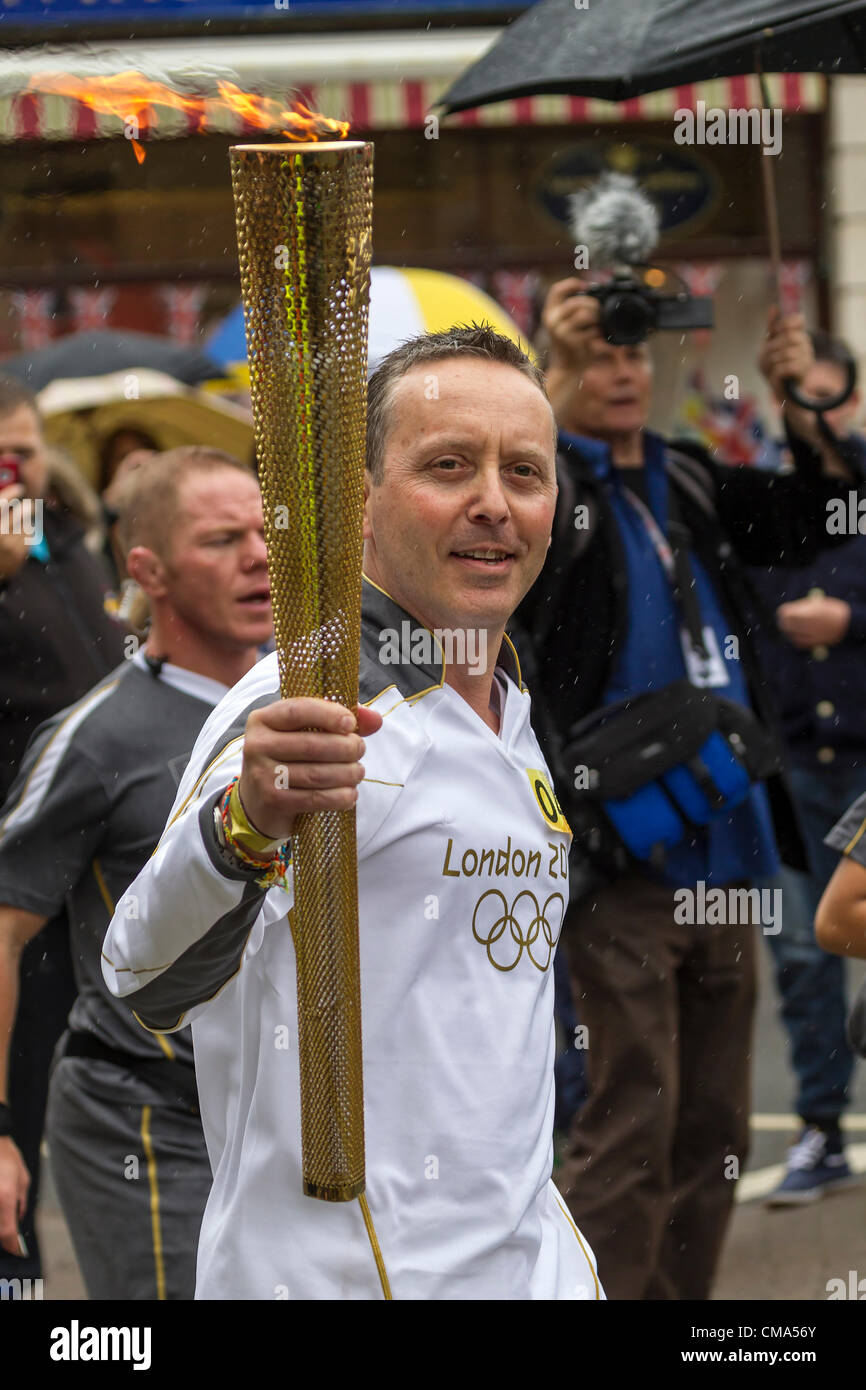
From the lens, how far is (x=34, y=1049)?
4.12 m

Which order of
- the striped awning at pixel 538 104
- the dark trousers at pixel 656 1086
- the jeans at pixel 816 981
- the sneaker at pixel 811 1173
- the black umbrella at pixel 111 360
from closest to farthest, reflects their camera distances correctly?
the dark trousers at pixel 656 1086 < the sneaker at pixel 811 1173 < the jeans at pixel 816 981 < the black umbrella at pixel 111 360 < the striped awning at pixel 538 104

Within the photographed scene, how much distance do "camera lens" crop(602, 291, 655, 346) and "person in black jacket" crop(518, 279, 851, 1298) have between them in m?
0.02

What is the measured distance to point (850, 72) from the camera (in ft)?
16.5

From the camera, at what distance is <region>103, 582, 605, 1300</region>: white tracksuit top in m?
2.17

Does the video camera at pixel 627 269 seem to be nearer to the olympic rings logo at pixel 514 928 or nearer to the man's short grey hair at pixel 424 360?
the man's short grey hair at pixel 424 360

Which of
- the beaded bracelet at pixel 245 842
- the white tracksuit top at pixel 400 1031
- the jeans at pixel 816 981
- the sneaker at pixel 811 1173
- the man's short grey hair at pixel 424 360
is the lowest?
the sneaker at pixel 811 1173

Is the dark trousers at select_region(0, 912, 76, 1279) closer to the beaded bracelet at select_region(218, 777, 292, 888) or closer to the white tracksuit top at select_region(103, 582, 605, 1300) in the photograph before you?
the white tracksuit top at select_region(103, 582, 605, 1300)

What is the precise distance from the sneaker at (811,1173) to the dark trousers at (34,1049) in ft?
6.98

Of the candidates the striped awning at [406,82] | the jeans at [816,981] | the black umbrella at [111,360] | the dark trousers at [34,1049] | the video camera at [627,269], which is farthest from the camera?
the striped awning at [406,82]

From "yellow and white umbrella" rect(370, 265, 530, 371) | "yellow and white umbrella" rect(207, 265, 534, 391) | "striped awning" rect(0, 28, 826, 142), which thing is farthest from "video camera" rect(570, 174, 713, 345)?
"striped awning" rect(0, 28, 826, 142)

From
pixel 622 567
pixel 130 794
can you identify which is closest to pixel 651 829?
pixel 622 567

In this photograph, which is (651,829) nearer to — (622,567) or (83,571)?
(622,567)

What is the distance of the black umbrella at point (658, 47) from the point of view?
4.37m

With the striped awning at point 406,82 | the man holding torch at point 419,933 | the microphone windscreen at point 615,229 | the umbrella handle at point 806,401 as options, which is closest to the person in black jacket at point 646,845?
the microphone windscreen at point 615,229
